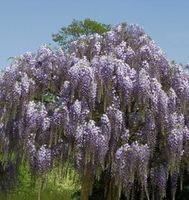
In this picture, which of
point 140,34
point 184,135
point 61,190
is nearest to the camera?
point 184,135

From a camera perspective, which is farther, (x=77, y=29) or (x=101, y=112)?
(x=77, y=29)

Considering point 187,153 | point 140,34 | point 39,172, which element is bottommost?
point 39,172

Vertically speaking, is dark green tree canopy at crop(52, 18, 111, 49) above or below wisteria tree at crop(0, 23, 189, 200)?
above

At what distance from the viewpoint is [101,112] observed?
11.3m

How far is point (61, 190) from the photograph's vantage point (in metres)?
22.6

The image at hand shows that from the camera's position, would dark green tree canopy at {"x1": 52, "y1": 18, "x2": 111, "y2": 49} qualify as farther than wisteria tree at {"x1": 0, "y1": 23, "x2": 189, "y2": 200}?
Yes

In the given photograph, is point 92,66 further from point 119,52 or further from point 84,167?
point 84,167

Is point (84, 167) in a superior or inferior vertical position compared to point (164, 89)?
inferior

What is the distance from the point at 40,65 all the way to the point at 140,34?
2.57 m

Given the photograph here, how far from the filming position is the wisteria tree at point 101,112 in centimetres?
1062

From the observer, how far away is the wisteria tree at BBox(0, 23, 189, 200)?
10625mm

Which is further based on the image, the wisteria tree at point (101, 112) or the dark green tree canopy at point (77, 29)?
the dark green tree canopy at point (77, 29)

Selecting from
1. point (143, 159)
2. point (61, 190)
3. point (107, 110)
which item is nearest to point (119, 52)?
point (107, 110)

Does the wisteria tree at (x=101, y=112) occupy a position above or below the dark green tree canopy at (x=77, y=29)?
below
